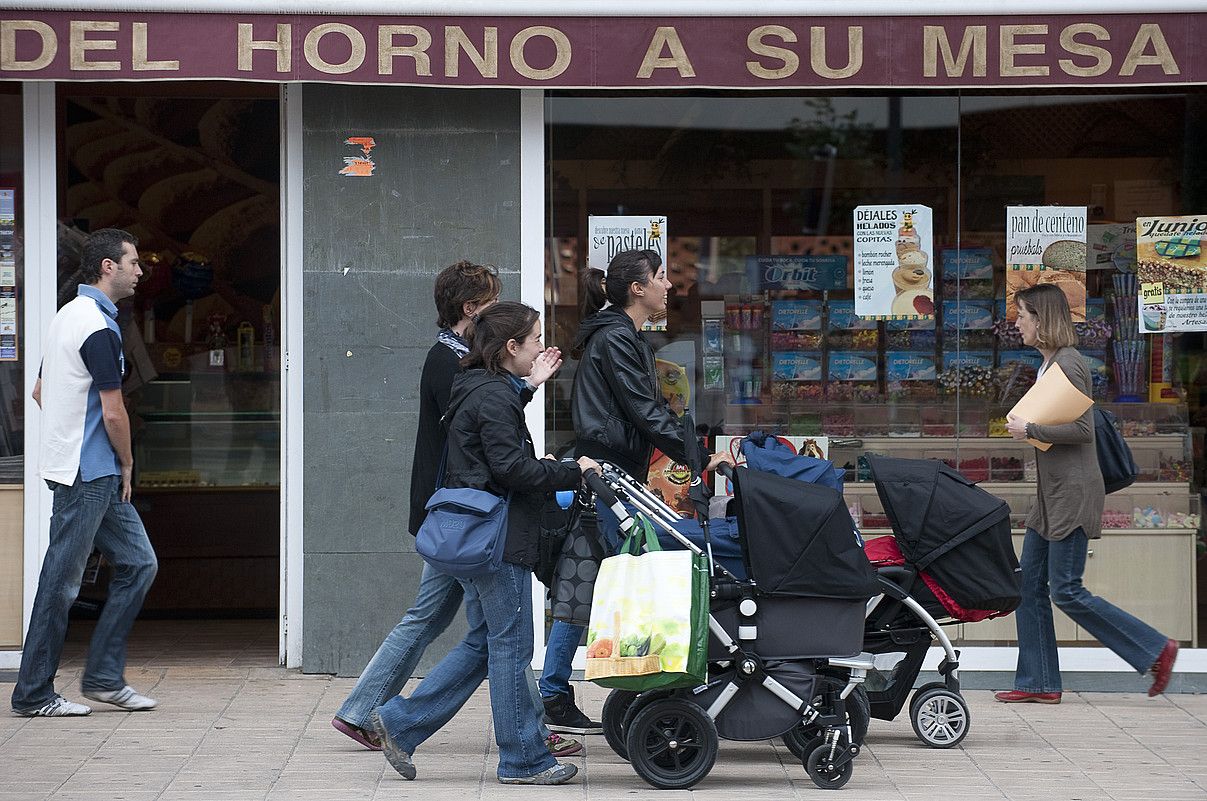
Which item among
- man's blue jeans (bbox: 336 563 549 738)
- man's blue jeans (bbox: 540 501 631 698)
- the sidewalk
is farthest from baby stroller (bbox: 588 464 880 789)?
man's blue jeans (bbox: 540 501 631 698)

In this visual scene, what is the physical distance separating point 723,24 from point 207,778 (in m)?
3.89

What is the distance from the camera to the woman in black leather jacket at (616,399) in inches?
233

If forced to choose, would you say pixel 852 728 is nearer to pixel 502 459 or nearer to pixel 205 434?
pixel 502 459

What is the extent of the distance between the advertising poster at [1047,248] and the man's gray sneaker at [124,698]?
4.39m

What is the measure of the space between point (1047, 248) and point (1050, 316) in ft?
2.76

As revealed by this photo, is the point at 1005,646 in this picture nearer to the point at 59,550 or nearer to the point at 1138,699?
the point at 1138,699

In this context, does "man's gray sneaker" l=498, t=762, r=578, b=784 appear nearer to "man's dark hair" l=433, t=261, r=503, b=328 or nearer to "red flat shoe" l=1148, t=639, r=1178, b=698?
"man's dark hair" l=433, t=261, r=503, b=328

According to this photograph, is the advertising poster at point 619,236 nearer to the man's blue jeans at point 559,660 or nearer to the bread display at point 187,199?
the man's blue jeans at point 559,660

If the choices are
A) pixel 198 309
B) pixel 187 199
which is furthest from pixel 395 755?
pixel 187 199

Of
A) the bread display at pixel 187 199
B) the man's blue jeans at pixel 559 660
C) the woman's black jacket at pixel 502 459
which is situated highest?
the bread display at pixel 187 199

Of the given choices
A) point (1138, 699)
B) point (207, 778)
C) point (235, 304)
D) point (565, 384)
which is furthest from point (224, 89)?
point (1138, 699)

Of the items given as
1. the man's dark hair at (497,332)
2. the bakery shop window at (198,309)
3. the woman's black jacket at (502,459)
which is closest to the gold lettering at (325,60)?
the man's dark hair at (497,332)

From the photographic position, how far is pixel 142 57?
685 cm

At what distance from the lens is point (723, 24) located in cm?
701
